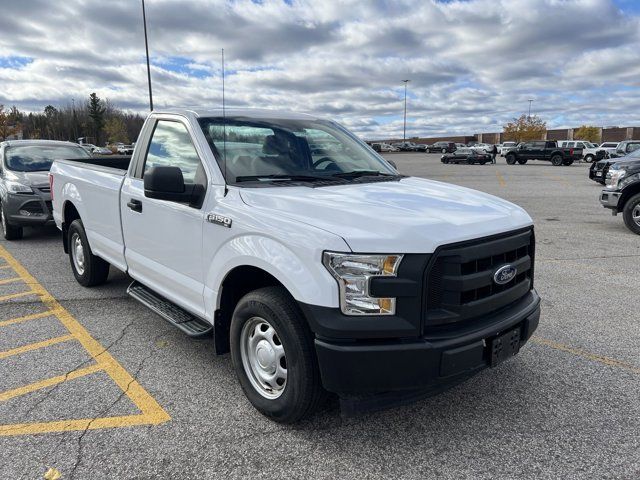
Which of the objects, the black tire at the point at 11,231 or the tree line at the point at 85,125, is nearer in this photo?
the black tire at the point at 11,231

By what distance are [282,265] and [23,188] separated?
747 centimetres

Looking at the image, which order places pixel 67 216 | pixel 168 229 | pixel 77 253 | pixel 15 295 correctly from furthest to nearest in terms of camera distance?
pixel 67 216
pixel 77 253
pixel 15 295
pixel 168 229

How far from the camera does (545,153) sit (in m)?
39.4

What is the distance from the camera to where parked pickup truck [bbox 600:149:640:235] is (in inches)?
358

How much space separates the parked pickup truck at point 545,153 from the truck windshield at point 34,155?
119ft

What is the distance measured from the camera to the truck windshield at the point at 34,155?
9.06 m

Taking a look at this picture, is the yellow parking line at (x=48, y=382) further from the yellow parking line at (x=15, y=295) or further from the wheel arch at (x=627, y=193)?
the wheel arch at (x=627, y=193)

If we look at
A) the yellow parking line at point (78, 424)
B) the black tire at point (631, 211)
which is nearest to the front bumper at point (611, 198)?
the black tire at point (631, 211)

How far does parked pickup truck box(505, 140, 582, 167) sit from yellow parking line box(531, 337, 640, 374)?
3759 centimetres

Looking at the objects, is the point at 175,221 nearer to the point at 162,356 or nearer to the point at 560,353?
the point at 162,356

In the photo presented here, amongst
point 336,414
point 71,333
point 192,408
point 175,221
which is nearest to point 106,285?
point 71,333

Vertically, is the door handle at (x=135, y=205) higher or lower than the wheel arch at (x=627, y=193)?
higher

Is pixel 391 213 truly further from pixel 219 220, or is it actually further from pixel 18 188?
pixel 18 188

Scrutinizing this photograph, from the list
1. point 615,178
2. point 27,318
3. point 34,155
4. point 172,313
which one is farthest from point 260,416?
point 615,178
